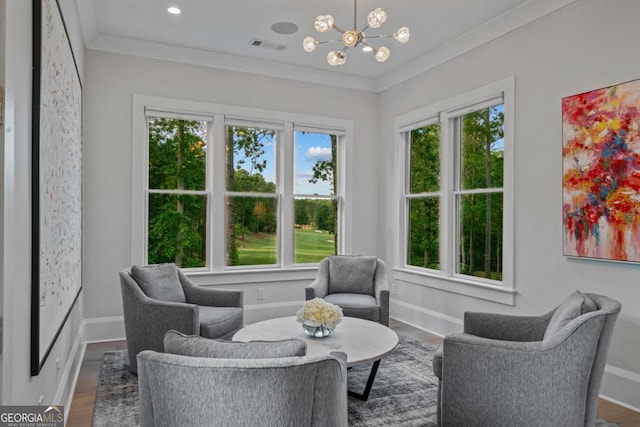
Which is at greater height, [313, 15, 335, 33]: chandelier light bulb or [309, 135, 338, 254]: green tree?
[313, 15, 335, 33]: chandelier light bulb

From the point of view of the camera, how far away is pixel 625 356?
9.77 ft

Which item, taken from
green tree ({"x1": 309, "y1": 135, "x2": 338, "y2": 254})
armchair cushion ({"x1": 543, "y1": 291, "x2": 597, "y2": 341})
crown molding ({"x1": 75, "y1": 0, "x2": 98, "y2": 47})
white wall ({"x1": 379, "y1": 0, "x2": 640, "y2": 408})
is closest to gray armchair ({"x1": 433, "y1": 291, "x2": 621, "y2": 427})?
armchair cushion ({"x1": 543, "y1": 291, "x2": 597, "y2": 341})

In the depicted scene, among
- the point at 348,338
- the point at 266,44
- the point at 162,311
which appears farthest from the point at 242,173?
the point at 348,338

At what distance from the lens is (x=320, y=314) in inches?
113

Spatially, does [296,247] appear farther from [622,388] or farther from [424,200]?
[622,388]

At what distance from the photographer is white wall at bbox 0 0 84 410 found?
149 cm

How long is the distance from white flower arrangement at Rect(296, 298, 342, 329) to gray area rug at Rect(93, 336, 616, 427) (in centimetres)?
59

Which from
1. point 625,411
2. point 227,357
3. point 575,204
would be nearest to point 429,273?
point 575,204

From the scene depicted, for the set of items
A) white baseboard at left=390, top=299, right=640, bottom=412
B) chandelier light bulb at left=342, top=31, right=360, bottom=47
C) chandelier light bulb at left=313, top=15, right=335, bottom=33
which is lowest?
white baseboard at left=390, top=299, right=640, bottom=412

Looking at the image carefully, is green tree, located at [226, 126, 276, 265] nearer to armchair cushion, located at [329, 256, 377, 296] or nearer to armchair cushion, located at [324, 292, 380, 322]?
armchair cushion, located at [329, 256, 377, 296]

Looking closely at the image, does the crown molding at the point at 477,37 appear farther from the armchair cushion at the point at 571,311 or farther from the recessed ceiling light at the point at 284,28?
the armchair cushion at the point at 571,311

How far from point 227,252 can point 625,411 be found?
3.90 meters

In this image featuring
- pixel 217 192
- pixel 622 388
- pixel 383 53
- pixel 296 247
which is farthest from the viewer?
pixel 296 247

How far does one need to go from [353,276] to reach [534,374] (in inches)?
100
